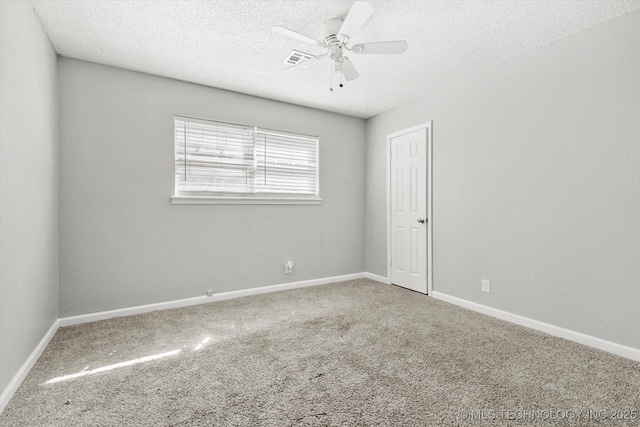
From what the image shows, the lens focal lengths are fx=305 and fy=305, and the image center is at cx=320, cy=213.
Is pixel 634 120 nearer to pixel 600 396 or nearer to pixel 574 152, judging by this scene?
pixel 574 152

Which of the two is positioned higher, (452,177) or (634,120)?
(634,120)

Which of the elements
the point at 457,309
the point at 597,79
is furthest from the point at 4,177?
the point at 597,79

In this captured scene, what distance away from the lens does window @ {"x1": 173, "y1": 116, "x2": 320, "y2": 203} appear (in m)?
3.44

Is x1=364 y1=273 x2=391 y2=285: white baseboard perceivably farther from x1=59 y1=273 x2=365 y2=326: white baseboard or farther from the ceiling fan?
the ceiling fan

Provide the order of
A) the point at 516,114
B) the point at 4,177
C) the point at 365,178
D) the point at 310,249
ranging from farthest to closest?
the point at 365,178, the point at 310,249, the point at 516,114, the point at 4,177

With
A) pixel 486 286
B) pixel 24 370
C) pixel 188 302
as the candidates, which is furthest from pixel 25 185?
pixel 486 286

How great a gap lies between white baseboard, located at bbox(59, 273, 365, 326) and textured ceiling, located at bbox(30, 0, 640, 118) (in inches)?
95.4

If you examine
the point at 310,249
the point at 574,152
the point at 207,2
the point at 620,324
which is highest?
the point at 207,2

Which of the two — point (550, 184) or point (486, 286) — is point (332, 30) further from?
point (486, 286)

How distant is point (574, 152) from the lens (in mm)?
2469

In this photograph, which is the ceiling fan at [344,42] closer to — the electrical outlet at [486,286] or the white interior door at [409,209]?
the white interior door at [409,209]

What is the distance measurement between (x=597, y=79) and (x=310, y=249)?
11.0ft

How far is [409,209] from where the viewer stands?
401cm

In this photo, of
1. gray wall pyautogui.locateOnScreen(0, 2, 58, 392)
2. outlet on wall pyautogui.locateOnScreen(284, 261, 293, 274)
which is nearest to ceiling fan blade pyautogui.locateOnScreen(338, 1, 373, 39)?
gray wall pyautogui.locateOnScreen(0, 2, 58, 392)
